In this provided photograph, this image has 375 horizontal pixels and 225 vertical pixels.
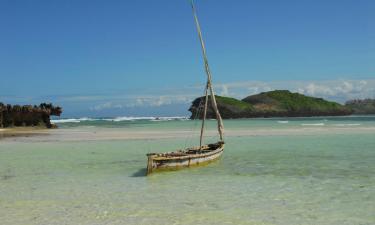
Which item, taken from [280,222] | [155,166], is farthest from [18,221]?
[155,166]

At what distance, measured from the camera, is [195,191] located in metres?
A: 18.0

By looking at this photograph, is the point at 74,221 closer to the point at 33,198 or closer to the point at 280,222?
the point at 33,198

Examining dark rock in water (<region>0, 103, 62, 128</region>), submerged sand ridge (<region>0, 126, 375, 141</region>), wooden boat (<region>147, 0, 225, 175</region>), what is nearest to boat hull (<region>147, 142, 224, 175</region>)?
wooden boat (<region>147, 0, 225, 175</region>)

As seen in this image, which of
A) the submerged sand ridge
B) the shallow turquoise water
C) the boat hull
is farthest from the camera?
the submerged sand ridge

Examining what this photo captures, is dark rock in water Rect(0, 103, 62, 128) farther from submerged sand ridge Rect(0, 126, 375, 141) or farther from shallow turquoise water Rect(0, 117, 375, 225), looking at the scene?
shallow turquoise water Rect(0, 117, 375, 225)

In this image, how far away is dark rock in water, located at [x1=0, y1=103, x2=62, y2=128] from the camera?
79875 mm

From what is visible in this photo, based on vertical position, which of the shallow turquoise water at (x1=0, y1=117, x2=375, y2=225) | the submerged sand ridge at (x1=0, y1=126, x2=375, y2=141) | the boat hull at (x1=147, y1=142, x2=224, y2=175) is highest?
the submerged sand ridge at (x1=0, y1=126, x2=375, y2=141)

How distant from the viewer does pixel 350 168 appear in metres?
23.9

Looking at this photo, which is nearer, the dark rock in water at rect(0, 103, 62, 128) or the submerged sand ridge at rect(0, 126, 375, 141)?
the submerged sand ridge at rect(0, 126, 375, 141)

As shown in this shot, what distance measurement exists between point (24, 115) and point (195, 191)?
232 feet

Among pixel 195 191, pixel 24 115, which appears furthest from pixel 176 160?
pixel 24 115

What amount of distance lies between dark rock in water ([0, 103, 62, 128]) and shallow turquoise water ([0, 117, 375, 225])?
53.7 meters

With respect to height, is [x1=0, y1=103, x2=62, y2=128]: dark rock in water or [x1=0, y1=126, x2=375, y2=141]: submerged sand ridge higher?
[x1=0, y1=103, x2=62, y2=128]: dark rock in water

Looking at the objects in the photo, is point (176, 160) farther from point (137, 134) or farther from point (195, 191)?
point (137, 134)
